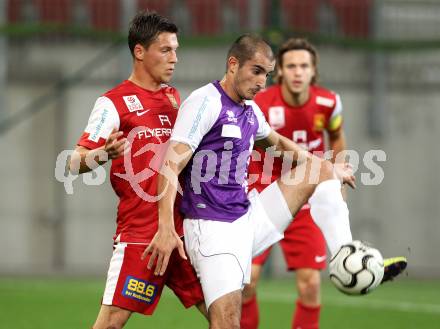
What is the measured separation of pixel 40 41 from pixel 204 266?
7933 millimetres

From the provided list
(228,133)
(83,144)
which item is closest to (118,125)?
(83,144)

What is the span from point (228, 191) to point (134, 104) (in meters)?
0.63

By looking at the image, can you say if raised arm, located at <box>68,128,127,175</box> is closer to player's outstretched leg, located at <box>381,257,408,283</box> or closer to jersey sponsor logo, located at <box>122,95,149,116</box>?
jersey sponsor logo, located at <box>122,95,149,116</box>

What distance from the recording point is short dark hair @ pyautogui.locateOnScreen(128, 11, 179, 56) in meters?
4.97

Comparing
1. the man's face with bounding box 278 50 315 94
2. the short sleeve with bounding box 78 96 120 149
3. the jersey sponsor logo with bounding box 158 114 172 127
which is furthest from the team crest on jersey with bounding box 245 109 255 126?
the man's face with bounding box 278 50 315 94

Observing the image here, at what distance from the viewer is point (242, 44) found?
4898 millimetres

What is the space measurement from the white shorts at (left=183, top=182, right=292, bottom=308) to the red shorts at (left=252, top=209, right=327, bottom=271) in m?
1.65

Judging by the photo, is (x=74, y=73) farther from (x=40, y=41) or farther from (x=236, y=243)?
(x=236, y=243)

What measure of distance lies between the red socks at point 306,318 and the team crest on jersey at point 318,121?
1242 millimetres

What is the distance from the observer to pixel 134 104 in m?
4.88

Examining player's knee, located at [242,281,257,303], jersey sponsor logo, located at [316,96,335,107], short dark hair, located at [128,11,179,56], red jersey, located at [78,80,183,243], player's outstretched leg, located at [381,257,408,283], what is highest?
short dark hair, located at [128,11,179,56]

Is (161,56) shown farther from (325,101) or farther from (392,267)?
(325,101)

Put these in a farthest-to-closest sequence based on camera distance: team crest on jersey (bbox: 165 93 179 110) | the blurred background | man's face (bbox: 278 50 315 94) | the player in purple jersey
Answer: the blurred background < man's face (bbox: 278 50 315 94) < team crest on jersey (bbox: 165 93 179 110) < the player in purple jersey

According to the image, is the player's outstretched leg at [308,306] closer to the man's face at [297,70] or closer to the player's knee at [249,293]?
the player's knee at [249,293]
